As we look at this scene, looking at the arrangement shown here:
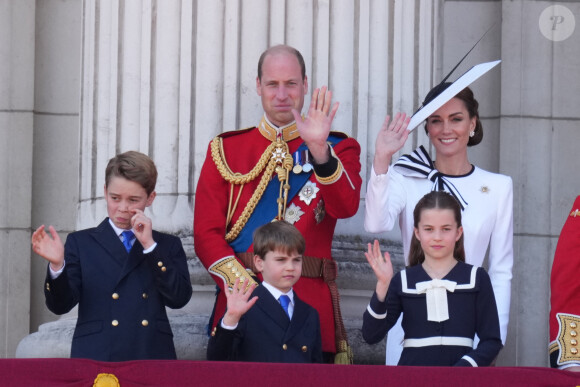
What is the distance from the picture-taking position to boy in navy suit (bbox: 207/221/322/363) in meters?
5.11

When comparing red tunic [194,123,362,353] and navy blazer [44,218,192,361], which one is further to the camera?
red tunic [194,123,362,353]

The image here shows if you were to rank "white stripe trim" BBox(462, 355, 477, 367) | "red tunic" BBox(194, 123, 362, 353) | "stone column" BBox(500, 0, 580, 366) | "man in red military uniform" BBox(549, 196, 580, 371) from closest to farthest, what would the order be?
"white stripe trim" BBox(462, 355, 477, 367)
"man in red military uniform" BBox(549, 196, 580, 371)
"red tunic" BBox(194, 123, 362, 353)
"stone column" BBox(500, 0, 580, 366)

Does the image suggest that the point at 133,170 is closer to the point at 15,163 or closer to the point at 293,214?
the point at 293,214

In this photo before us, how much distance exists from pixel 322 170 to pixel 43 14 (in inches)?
131

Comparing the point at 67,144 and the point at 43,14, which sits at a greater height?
the point at 43,14

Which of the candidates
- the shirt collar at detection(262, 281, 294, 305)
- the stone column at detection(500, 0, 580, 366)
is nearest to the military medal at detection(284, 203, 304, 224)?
the shirt collar at detection(262, 281, 294, 305)

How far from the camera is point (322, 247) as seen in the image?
5.72m

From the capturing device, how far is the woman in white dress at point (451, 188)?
546cm

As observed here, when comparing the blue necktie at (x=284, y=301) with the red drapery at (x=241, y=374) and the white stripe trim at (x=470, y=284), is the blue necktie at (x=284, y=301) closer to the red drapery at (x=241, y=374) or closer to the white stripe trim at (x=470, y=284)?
the white stripe trim at (x=470, y=284)

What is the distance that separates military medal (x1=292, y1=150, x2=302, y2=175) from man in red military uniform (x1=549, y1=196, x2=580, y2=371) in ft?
3.86

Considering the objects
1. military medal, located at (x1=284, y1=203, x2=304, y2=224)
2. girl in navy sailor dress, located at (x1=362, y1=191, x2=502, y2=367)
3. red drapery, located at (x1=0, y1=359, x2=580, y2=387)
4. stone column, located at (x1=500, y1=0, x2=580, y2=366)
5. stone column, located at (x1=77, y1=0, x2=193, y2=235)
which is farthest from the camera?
stone column, located at (x1=500, y1=0, x2=580, y2=366)

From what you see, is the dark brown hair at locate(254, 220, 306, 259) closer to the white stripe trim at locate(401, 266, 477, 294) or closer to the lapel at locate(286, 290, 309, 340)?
the lapel at locate(286, 290, 309, 340)

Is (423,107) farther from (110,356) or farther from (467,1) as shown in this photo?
(467,1)

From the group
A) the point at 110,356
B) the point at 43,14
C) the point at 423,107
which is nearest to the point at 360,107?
the point at 423,107
